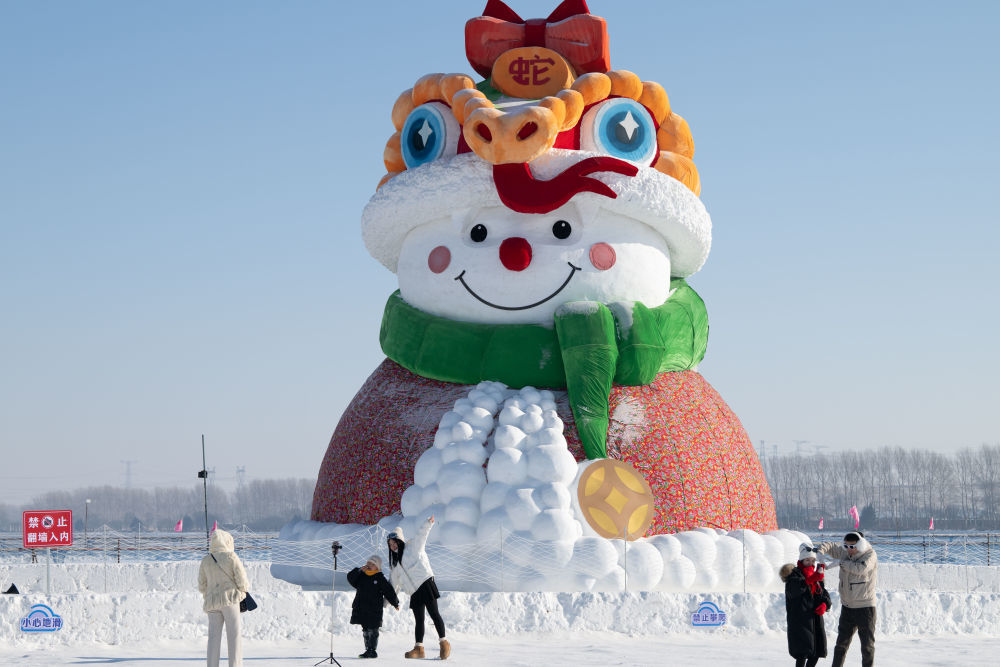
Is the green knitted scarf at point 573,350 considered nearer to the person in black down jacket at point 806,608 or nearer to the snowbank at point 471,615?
the snowbank at point 471,615

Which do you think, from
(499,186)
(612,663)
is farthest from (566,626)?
(499,186)

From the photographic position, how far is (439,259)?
622 inches

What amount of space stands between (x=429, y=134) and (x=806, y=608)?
8923 millimetres

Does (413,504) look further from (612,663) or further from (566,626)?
(612,663)

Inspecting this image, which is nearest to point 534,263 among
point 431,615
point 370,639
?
point 431,615

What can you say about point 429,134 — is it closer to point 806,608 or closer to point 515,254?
point 515,254

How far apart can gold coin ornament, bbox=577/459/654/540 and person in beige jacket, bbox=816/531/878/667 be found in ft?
15.0

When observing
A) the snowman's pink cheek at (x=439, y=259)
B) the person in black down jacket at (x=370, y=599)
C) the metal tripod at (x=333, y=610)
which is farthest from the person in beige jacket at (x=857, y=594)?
the snowman's pink cheek at (x=439, y=259)

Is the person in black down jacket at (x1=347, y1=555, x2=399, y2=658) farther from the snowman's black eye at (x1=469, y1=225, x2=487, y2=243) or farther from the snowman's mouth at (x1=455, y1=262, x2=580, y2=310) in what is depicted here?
the snowman's black eye at (x1=469, y1=225, x2=487, y2=243)

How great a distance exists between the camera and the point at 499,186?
49.3 ft

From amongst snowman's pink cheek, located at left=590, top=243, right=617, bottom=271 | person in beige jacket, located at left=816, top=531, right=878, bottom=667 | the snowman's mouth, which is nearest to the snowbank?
person in beige jacket, located at left=816, top=531, right=878, bottom=667

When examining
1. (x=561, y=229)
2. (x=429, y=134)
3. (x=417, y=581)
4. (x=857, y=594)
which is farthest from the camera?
(x=429, y=134)

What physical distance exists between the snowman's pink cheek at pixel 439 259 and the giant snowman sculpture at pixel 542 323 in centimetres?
3

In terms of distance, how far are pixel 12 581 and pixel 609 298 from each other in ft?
43.6
